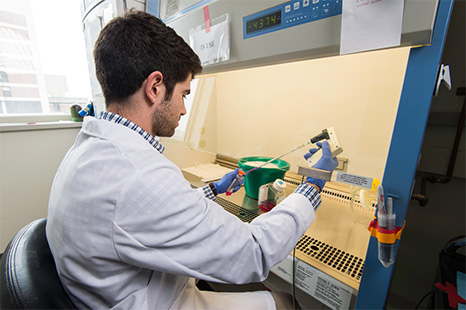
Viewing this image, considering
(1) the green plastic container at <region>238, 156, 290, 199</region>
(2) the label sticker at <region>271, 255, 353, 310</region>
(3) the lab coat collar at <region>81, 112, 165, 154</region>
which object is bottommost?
(2) the label sticker at <region>271, 255, 353, 310</region>

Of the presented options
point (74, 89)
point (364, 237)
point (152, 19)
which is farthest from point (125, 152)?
point (74, 89)

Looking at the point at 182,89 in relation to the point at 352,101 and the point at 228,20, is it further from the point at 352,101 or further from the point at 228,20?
the point at 352,101

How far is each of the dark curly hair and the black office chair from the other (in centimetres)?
46

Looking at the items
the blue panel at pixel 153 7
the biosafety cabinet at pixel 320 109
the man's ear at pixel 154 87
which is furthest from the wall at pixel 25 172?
the man's ear at pixel 154 87

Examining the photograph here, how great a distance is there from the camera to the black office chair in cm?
43

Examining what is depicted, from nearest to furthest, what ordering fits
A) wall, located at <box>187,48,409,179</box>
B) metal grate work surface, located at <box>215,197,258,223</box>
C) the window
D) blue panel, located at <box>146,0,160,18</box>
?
wall, located at <box>187,48,409,179</box> < metal grate work surface, located at <box>215,197,258,223</box> < blue panel, located at <box>146,0,160,18</box> < the window

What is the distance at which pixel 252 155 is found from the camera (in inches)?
52.7

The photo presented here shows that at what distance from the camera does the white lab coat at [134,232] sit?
18.6 inches

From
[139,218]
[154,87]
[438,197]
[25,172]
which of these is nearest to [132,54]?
[154,87]

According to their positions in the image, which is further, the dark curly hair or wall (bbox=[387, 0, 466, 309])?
wall (bbox=[387, 0, 466, 309])

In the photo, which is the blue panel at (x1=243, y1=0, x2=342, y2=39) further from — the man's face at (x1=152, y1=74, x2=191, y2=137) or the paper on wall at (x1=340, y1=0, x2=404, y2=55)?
the man's face at (x1=152, y1=74, x2=191, y2=137)

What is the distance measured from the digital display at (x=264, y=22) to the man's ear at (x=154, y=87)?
14.9 inches

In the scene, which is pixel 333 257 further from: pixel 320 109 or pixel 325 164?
pixel 320 109

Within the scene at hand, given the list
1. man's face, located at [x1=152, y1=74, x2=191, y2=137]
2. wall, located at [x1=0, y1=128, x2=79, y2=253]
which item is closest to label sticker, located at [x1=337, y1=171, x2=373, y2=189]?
man's face, located at [x1=152, y1=74, x2=191, y2=137]
